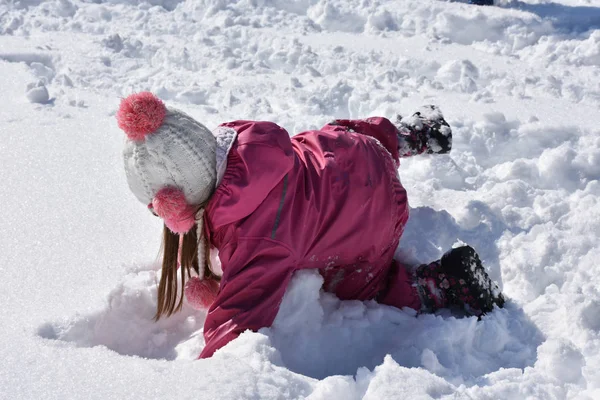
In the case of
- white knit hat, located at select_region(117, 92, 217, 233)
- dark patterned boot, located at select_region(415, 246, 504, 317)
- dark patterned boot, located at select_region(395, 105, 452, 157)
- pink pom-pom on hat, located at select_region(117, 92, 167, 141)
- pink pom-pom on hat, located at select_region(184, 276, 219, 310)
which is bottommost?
pink pom-pom on hat, located at select_region(184, 276, 219, 310)

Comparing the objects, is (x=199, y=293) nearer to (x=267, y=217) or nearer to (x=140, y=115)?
(x=267, y=217)

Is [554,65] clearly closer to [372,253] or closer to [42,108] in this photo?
[372,253]

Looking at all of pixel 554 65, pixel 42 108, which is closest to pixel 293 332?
pixel 42 108

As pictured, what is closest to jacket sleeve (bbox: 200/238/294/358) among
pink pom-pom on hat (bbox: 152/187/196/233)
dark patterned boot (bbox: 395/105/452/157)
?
pink pom-pom on hat (bbox: 152/187/196/233)

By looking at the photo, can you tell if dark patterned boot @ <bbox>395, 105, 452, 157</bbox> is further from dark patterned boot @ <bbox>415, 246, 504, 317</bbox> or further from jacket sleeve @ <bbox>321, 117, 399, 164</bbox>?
dark patterned boot @ <bbox>415, 246, 504, 317</bbox>

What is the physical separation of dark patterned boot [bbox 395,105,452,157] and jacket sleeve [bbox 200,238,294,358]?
89 centimetres

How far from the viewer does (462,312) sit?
1.92m

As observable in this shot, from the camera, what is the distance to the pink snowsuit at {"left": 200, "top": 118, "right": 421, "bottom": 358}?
1.68 metres

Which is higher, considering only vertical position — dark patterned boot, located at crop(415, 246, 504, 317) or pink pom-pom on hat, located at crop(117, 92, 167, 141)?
pink pom-pom on hat, located at crop(117, 92, 167, 141)

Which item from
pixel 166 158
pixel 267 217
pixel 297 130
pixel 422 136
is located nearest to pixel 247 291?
pixel 267 217

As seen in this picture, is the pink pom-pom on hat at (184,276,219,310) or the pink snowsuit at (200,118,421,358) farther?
the pink pom-pom on hat at (184,276,219,310)

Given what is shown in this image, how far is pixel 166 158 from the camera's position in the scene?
64.6 inches

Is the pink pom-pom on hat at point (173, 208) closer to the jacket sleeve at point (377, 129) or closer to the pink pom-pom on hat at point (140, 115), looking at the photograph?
the pink pom-pom on hat at point (140, 115)

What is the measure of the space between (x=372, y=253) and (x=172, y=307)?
0.59m
